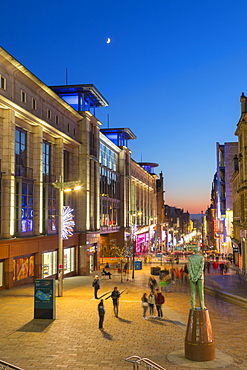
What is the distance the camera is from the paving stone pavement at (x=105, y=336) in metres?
14.3

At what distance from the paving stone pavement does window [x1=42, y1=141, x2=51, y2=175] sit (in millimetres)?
15735

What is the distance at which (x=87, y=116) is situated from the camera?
5094 centimetres

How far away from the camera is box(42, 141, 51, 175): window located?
40.3 metres

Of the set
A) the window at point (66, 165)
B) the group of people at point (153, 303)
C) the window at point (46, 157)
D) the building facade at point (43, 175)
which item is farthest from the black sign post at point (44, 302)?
the window at point (66, 165)

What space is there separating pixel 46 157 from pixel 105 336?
1030 inches

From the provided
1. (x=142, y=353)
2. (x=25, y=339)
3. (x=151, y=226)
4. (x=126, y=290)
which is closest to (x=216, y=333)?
(x=142, y=353)

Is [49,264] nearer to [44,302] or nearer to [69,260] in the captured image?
[69,260]

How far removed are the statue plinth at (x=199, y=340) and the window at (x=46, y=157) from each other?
28309mm

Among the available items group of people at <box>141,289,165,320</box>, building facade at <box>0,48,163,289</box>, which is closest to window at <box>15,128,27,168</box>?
building facade at <box>0,48,163,289</box>

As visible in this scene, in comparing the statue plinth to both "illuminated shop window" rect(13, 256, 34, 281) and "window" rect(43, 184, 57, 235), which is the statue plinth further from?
"window" rect(43, 184, 57, 235)

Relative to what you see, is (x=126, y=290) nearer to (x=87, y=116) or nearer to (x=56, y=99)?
(x=56, y=99)

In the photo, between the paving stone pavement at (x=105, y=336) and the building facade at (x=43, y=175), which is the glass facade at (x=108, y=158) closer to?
the building facade at (x=43, y=175)

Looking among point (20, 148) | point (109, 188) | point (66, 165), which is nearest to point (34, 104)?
point (20, 148)

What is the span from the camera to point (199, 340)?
14.5 metres
